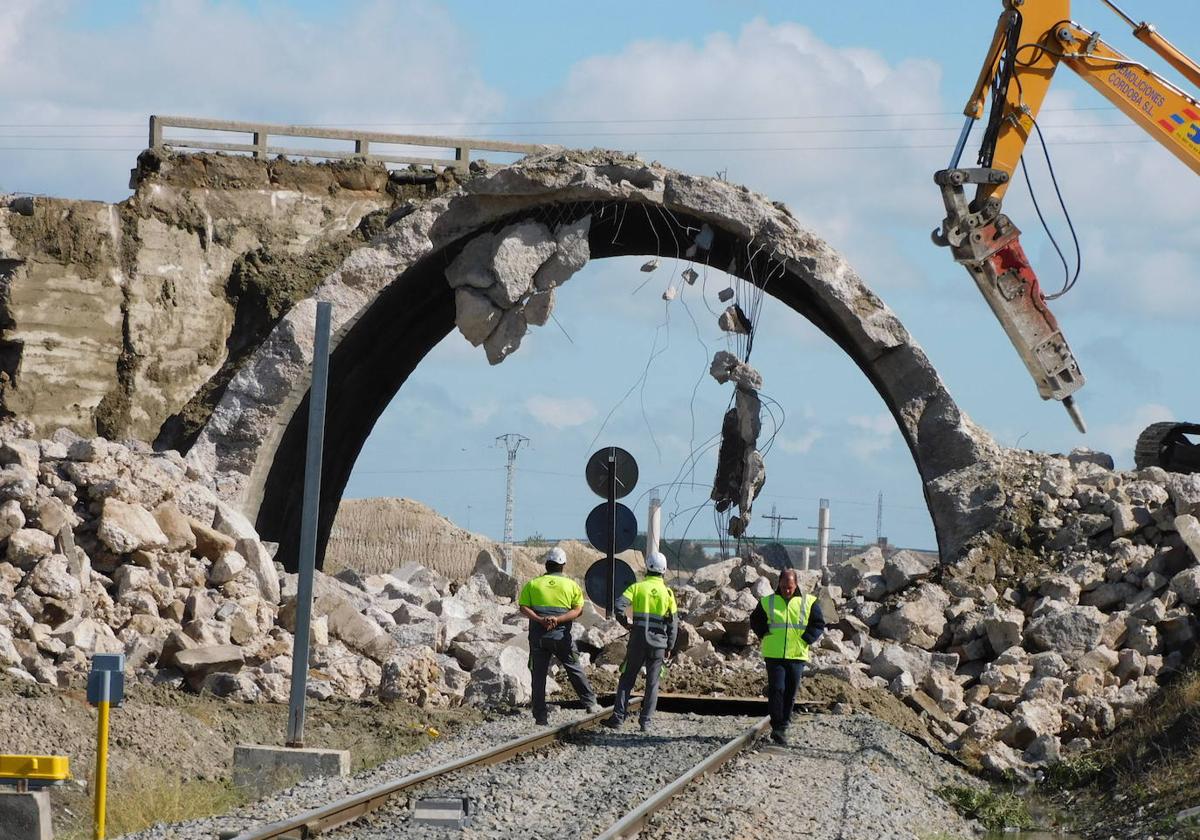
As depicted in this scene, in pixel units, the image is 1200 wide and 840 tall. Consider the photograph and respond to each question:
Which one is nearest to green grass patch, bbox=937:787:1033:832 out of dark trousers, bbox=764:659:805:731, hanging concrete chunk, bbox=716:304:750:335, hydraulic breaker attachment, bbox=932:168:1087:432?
dark trousers, bbox=764:659:805:731

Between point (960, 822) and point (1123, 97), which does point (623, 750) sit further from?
point (1123, 97)

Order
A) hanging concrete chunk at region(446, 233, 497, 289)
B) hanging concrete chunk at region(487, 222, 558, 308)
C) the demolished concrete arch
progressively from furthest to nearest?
1. hanging concrete chunk at region(446, 233, 497, 289)
2. hanging concrete chunk at region(487, 222, 558, 308)
3. the demolished concrete arch

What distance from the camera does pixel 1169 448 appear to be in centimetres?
2081

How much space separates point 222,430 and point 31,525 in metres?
4.22

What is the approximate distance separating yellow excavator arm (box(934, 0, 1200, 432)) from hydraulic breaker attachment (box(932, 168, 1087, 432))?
10 millimetres

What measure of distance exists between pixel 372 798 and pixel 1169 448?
1445cm

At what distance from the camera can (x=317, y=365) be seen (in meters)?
10.8

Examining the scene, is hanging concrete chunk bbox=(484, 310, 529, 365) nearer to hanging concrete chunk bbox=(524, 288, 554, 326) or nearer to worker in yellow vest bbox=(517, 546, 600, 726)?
hanging concrete chunk bbox=(524, 288, 554, 326)

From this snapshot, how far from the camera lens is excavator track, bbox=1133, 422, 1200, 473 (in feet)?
67.6

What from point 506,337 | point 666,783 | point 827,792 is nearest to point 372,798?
point 666,783

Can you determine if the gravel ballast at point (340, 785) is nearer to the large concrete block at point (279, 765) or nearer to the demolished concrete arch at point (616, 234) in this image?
the large concrete block at point (279, 765)

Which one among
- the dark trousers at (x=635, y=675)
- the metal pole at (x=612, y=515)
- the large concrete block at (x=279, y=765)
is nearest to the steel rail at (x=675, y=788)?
the dark trousers at (x=635, y=675)

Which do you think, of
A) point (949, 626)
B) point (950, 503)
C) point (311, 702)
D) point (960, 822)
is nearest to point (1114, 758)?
point (960, 822)

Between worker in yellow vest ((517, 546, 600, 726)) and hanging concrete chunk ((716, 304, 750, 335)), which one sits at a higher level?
hanging concrete chunk ((716, 304, 750, 335))
